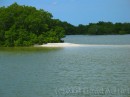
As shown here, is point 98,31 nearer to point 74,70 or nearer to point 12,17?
point 12,17

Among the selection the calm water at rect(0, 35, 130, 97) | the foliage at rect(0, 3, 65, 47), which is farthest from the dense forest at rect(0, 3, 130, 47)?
the calm water at rect(0, 35, 130, 97)

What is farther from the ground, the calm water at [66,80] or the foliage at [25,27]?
the foliage at [25,27]

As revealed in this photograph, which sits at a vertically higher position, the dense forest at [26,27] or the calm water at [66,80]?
the dense forest at [26,27]

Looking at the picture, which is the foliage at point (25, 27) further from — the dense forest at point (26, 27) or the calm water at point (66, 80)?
the calm water at point (66, 80)

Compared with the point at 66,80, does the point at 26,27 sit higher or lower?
higher

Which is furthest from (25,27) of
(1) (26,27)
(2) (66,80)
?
(2) (66,80)

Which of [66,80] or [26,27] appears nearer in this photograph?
[66,80]

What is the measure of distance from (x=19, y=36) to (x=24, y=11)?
12.2 ft

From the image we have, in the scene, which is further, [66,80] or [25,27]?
[25,27]

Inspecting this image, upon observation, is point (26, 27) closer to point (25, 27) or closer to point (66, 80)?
point (25, 27)

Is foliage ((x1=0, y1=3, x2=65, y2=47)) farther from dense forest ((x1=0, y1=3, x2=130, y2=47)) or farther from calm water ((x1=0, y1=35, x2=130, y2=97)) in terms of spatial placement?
calm water ((x1=0, y1=35, x2=130, y2=97))

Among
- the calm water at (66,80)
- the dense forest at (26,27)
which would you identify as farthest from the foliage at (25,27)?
the calm water at (66,80)

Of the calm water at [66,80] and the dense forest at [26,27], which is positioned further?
the dense forest at [26,27]

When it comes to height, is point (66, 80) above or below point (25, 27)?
below
